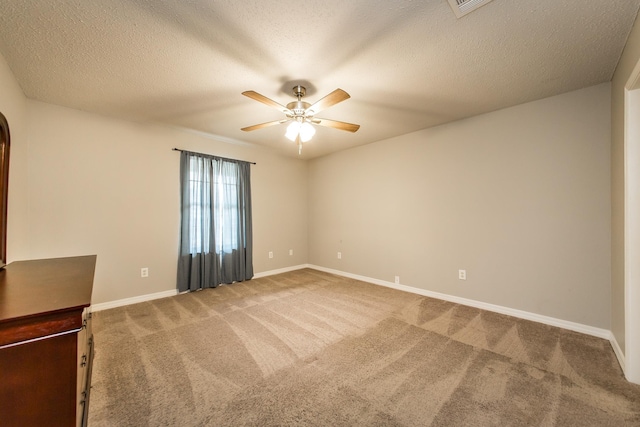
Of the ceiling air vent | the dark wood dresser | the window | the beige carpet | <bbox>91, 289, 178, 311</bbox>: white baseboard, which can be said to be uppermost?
the ceiling air vent

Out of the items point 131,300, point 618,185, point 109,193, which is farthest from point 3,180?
point 618,185

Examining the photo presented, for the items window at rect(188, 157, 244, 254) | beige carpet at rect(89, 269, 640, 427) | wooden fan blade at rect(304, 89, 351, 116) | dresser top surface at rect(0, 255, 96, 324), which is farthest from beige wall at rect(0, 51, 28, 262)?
wooden fan blade at rect(304, 89, 351, 116)

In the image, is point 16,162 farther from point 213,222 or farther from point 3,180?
point 213,222

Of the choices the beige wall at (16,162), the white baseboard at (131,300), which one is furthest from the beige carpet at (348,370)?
the beige wall at (16,162)

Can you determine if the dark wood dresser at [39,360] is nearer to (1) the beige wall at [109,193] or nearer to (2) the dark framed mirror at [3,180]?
(2) the dark framed mirror at [3,180]

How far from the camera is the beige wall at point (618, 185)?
1.82 metres

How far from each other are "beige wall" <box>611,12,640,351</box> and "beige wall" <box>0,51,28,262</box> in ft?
15.3

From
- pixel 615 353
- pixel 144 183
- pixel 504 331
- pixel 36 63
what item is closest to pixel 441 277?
pixel 504 331

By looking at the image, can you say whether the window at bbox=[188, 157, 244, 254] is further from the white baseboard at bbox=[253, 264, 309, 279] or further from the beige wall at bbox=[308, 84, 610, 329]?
the beige wall at bbox=[308, 84, 610, 329]

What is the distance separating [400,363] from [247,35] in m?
2.71

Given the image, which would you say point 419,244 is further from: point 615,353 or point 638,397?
point 638,397

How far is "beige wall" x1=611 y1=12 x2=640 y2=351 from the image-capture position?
1.82 meters

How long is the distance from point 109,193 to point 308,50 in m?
3.04

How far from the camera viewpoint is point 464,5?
4.82 ft
